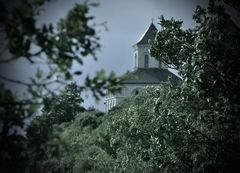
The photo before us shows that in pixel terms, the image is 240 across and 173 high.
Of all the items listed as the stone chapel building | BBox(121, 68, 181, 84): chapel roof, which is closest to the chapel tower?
the stone chapel building

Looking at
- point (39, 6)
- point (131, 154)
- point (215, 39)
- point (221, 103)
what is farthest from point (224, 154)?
point (39, 6)

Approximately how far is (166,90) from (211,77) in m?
3.51

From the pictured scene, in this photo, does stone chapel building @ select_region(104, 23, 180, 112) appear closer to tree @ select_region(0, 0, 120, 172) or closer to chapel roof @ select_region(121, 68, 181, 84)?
chapel roof @ select_region(121, 68, 181, 84)

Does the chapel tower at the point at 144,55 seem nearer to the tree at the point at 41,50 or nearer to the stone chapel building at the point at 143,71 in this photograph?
the stone chapel building at the point at 143,71

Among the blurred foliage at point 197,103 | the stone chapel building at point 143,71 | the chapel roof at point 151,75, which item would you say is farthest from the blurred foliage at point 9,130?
the chapel roof at point 151,75

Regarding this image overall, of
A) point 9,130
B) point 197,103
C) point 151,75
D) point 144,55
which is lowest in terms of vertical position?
point 9,130

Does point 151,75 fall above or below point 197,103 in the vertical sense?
above

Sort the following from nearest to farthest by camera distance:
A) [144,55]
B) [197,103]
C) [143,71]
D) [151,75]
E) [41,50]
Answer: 1. [41,50]
2. [197,103]
3. [151,75]
4. [143,71]
5. [144,55]

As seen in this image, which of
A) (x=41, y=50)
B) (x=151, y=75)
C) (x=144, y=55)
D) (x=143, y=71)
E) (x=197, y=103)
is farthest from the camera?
(x=144, y=55)

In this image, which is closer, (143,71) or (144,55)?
(143,71)

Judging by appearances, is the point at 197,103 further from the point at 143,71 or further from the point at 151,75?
the point at 143,71

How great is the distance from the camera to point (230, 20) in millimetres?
15750

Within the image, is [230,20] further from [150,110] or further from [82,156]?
[82,156]

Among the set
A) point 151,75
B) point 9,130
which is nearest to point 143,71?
point 151,75
